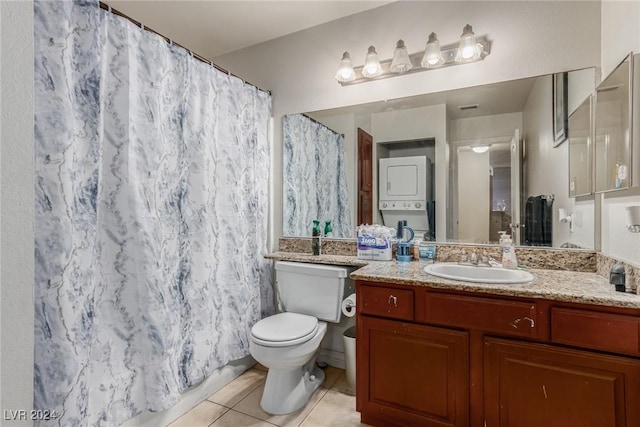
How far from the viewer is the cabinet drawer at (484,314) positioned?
125cm

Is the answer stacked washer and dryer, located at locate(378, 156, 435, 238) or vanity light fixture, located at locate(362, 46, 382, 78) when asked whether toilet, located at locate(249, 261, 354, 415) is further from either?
vanity light fixture, located at locate(362, 46, 382, 78)

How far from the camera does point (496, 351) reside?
1.30 m

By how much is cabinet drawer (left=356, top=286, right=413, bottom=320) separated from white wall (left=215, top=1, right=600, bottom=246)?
113 centimetres

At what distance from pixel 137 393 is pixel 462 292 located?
1599 mm

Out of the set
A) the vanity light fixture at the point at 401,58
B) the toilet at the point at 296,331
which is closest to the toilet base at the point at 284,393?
the toilet at the point at 296,331

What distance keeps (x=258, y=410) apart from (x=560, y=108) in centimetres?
238

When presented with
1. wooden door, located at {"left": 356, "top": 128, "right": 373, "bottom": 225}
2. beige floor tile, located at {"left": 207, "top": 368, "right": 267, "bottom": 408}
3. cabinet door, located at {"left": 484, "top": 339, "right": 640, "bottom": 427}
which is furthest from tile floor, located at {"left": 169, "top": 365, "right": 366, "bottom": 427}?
wooden door, located at {"left": 356, "top": 128, "right": 373, "bottom": 225}

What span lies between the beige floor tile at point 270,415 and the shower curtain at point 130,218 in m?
0.27

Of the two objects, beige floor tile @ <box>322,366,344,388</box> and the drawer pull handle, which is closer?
the drawer pull handle

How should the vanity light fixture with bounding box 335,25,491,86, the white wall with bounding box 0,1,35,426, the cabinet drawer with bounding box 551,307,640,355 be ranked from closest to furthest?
the white wall with bounding box 0,1,35,426, the cabinet drawer with bounding box 551,307,640,355, the vanity light fixture with bounding box 335,25,491,86

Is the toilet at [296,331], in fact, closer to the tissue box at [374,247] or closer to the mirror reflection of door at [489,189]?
the tissue box at [374,247]

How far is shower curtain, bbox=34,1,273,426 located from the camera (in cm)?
113

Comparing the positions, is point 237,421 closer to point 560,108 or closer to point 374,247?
point 374,247

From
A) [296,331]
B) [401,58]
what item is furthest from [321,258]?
[401,58]
